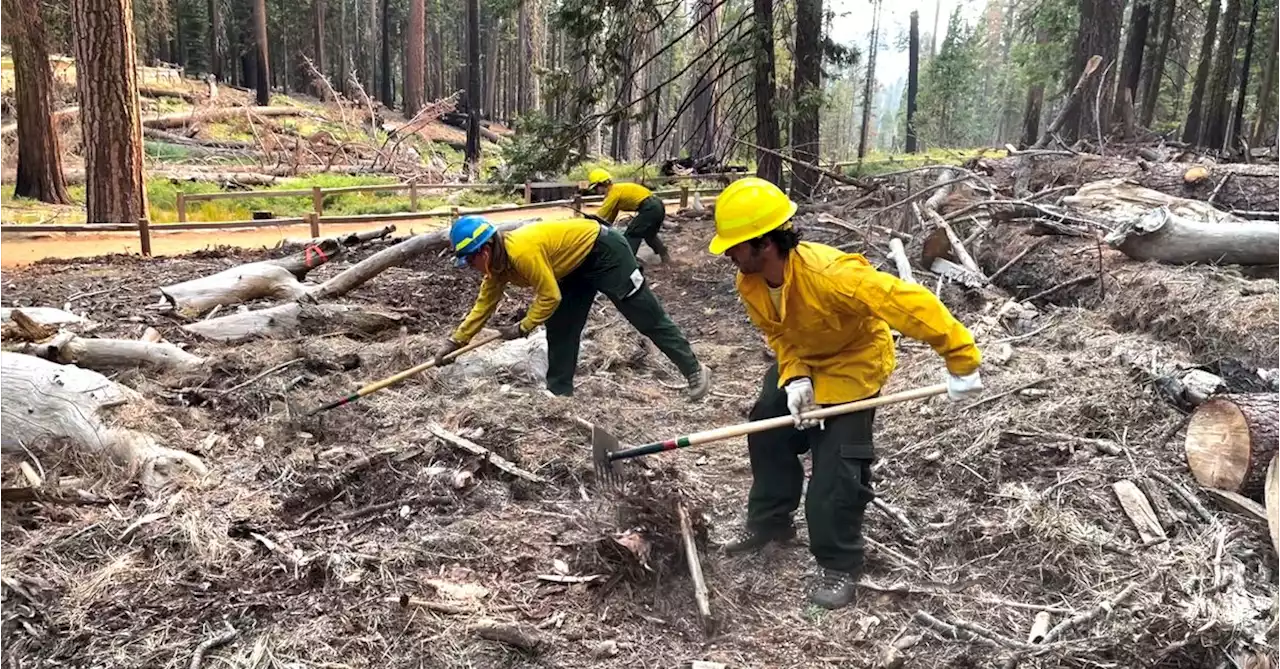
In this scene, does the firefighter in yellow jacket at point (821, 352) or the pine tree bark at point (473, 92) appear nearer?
the firefighter in yellow jacket at point (821, 352)

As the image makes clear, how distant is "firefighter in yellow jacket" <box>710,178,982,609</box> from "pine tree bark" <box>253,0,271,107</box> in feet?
98.4

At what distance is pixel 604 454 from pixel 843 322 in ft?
3.91

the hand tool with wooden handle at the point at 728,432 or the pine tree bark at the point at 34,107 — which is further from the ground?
the pine tree bark at the point at 34,107

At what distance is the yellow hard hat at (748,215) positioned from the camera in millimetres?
2994

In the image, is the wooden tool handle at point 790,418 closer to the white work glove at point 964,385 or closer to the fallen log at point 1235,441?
the white work glove at point 964,385

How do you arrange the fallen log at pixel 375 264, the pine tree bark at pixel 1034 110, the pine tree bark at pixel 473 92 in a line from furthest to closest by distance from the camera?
the pine tree bark at pixel 473 92
the pine tree bark at pixel 1034 110
the fallen log at pixel 375 264

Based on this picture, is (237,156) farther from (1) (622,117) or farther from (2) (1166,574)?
(2) (1166,574)

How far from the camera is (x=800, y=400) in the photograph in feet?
10.7

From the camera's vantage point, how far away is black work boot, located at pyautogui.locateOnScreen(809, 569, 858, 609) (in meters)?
3.37

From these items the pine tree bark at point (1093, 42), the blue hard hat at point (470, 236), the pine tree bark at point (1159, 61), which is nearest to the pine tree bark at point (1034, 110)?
the pine tree bark at point (1159, 61)

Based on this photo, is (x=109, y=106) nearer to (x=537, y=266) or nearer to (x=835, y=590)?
(x=537, y=266)

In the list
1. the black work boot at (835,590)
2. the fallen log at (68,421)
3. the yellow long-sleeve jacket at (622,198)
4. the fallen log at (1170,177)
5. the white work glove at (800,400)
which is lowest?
the black work boot at (835,590)

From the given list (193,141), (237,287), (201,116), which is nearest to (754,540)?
(237,287)

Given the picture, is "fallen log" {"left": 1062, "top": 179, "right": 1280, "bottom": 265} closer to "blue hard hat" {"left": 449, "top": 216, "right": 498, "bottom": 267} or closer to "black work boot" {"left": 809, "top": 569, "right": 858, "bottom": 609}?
"black work boot" {"left": 809, "top": 569, "right": 858, "bottom": 609}
